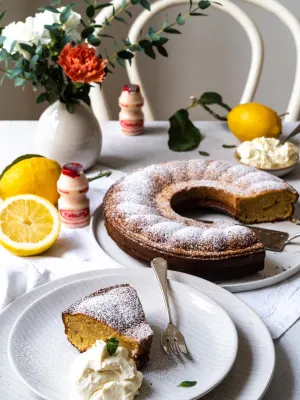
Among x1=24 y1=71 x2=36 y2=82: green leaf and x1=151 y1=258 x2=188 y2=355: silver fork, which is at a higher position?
x1=24 y1=71 x2=36 y2=82: green leaf

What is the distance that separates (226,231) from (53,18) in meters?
0.69

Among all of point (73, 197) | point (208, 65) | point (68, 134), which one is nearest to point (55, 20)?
point (68, 134)

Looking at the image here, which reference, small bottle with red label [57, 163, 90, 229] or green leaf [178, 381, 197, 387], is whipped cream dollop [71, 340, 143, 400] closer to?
green leaf [178, 381, 197, 387]

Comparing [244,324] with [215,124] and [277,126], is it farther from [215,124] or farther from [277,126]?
[215,124]

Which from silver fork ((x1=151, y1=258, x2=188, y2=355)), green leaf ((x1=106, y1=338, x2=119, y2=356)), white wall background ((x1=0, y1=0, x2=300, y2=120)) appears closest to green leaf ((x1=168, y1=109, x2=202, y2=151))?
silver fork ((x1=151, y1=258, x2=188, y2=355))

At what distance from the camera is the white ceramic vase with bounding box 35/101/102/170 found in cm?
164

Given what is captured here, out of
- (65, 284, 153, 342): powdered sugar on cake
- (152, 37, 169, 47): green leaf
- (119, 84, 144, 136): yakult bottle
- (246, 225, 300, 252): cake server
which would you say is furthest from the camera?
(119, 84, 144, 136): yakult bottle

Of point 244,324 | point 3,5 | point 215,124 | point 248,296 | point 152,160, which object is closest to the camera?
point 244,324

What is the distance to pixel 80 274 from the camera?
119 cm

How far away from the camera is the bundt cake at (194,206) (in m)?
1.22

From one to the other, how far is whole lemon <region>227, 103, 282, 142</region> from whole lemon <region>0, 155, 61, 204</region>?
648 mm

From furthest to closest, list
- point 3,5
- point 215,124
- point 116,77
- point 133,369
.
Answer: point 116,77
point 3,5
point 215,124
point 133,369

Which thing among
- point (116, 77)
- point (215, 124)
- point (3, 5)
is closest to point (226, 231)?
point (215, 124)

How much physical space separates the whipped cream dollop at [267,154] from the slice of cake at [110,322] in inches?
30.1
